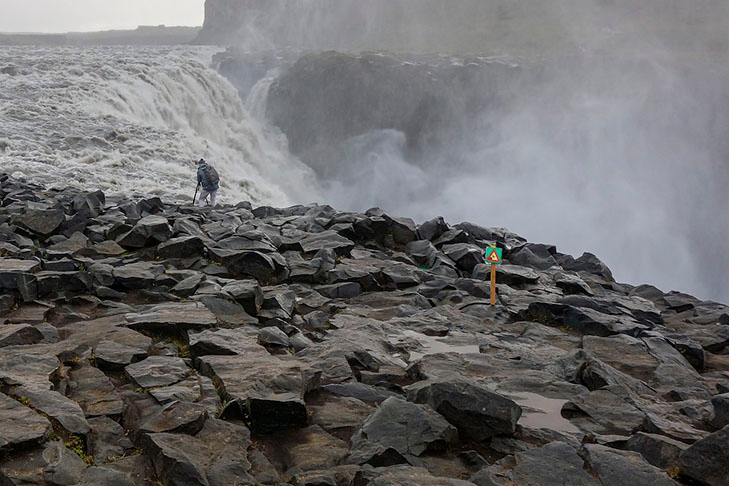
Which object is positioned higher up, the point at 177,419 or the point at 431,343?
the point at 177,419

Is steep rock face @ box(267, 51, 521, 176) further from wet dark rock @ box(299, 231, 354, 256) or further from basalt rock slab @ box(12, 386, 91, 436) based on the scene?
basalt rock slab @ box(12, 386, 91, 436)

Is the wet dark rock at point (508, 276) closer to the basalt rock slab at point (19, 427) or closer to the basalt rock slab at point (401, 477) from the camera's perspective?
the basalt rock slab at point (401, 477)

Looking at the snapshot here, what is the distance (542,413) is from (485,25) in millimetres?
88466

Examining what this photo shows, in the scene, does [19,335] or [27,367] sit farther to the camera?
[19,335]

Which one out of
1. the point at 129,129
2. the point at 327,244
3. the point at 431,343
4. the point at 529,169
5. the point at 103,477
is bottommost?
the point at 431,343

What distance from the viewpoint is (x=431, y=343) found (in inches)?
327

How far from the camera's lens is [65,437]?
4.68m

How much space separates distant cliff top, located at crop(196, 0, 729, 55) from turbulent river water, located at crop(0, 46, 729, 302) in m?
16.3

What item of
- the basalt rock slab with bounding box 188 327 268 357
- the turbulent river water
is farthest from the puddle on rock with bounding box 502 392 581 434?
the turbulent river water

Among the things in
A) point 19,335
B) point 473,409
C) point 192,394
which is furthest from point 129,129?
point 473,409

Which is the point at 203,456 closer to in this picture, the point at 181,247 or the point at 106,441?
the point at 106,441

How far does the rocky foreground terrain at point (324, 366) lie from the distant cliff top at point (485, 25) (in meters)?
59.9

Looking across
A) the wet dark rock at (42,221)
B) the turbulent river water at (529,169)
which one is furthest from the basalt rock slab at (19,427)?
the turbulent river water at (529,169)

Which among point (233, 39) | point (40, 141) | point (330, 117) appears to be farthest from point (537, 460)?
point (233, 39)
